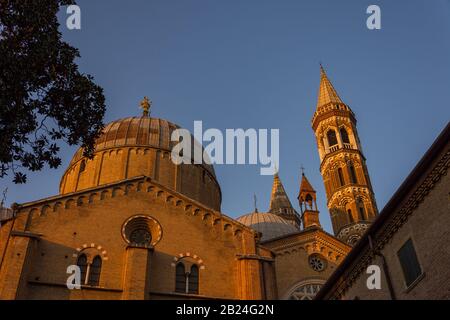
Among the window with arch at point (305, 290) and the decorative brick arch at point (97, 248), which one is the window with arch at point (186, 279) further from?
the window with arch at point (305, 290)

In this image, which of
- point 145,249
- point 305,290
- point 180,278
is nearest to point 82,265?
point 145,249

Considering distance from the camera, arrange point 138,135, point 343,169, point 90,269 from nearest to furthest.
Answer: point 90,269
point 138,135
point 343,169

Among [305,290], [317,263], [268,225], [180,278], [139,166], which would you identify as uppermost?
[268,225]

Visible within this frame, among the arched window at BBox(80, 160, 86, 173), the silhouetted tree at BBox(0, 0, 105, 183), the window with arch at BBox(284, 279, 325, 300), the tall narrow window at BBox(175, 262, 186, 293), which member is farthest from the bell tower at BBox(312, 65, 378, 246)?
the silhouetted tree at BBox(0, 0, 105, 183)

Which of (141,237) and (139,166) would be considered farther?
(139,166)

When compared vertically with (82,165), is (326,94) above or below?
above

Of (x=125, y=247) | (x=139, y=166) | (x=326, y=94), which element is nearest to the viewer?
(x=125, y=247)

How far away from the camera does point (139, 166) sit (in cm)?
3259

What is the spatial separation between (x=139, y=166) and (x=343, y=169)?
24605 mm

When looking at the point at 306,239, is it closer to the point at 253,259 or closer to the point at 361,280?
the point at 253,259

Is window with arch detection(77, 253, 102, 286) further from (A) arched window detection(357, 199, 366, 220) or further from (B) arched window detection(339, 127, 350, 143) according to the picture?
(B) arched window detection(339, 127, 350, 143)

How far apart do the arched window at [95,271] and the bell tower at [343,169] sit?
1098 inches

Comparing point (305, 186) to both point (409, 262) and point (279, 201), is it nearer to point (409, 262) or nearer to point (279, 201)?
point (279, 201)
